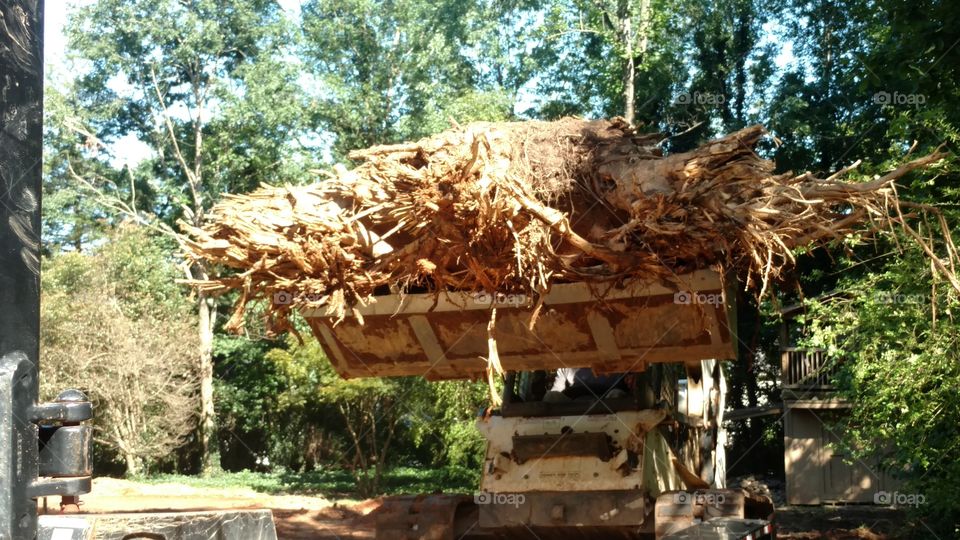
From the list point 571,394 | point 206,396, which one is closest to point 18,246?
point 571,394

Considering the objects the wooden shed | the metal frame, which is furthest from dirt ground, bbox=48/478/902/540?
the metal frame

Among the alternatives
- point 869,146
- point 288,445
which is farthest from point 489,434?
point 288,445

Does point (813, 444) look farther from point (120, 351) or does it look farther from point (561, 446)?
point (561, 446)

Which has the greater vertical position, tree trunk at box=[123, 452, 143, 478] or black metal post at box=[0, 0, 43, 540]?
black metal post at box=[0, 0, 43, 540]

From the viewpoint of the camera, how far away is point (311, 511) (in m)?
19.2

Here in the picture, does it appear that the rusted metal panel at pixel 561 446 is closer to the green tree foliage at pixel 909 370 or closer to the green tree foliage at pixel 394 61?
the green tree foliage at pixel 909 370

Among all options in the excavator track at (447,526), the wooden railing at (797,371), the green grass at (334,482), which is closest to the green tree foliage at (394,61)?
the green grass at (334,482)

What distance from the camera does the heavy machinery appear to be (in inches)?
276

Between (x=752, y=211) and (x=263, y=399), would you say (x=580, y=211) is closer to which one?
(x=752, y=211)

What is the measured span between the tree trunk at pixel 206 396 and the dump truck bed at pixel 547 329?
77.9ft

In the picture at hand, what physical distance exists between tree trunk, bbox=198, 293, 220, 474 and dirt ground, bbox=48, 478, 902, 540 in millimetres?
6092

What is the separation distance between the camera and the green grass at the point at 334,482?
25.0 meters

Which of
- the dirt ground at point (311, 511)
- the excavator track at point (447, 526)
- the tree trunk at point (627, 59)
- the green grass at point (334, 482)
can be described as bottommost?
the green grass at point (334, 482)

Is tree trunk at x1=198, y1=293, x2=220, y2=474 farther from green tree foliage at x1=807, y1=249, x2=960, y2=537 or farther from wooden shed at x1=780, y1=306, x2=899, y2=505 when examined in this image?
green tree foliage at x1=807, y1=249, x2=960, y2=537
